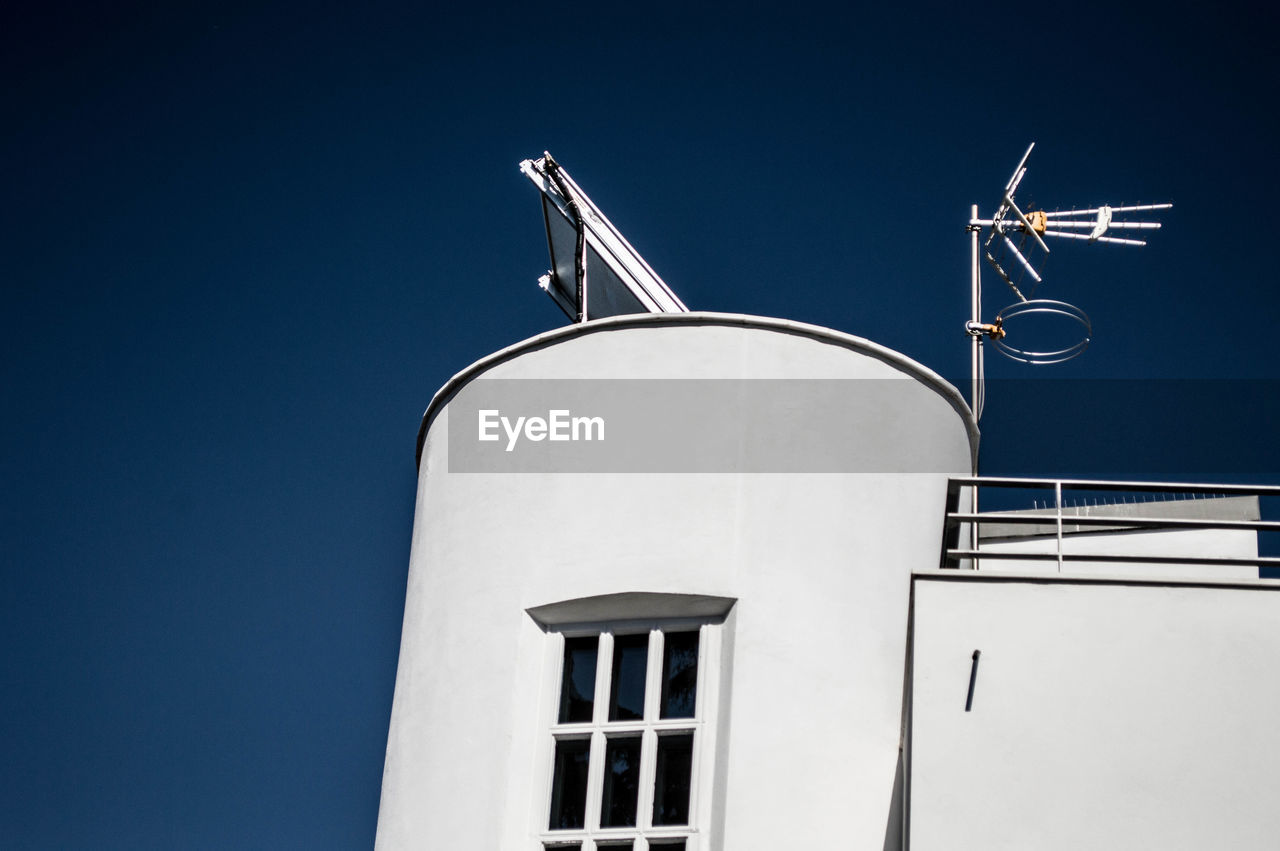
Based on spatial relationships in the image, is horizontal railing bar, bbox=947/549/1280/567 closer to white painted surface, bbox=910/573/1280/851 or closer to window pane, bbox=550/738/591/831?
white painted surface, bbox=910/573/1280/851

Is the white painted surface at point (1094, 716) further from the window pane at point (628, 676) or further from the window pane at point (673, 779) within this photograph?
the window pane at point (628, 676)

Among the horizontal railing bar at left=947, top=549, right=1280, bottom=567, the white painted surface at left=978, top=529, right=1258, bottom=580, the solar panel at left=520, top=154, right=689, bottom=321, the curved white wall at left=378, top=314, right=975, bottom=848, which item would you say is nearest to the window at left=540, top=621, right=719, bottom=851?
the curved white wall at left=378, top=314, right=975, bottom=848

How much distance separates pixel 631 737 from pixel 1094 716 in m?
3.05

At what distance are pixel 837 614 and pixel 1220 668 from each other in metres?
2.60

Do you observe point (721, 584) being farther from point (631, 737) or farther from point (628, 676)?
point (631, 737)

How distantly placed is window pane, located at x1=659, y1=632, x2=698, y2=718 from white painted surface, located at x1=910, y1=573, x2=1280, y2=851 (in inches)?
70.7

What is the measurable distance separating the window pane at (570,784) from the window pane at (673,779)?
480 millimetres

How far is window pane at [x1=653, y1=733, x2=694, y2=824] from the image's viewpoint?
1021cm

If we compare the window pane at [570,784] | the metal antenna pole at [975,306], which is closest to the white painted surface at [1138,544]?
the metal antenna pole at [975,306]

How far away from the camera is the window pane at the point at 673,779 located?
33.5 feet

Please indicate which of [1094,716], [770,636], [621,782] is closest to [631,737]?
[621,782]

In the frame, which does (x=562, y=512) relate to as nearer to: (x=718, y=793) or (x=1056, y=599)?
(x=718, y=793)

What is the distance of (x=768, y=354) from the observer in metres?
11.7

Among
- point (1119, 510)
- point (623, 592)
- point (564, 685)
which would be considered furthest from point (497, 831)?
point (1119, 510)
